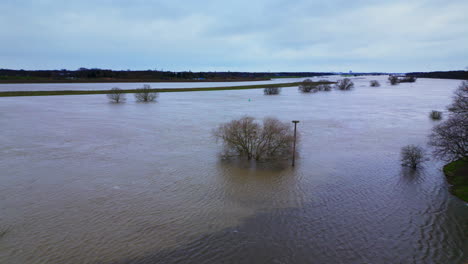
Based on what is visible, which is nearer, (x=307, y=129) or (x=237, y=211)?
(x=237, y=211)

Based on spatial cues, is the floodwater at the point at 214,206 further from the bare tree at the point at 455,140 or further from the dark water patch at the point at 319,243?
the bare tree at the point at 455,140

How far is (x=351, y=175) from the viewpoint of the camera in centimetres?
1986

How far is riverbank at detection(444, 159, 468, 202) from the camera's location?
55.1ft

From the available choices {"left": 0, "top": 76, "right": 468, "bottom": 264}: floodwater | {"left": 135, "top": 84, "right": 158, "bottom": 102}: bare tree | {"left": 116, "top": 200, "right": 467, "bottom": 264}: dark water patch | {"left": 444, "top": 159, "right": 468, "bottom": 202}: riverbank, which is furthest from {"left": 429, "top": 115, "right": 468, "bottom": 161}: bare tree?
{"left": 135, "top": 84, "right": 158, "bottom": 102}: bare tree

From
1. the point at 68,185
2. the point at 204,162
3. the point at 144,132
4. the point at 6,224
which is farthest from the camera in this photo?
the point at 144,132

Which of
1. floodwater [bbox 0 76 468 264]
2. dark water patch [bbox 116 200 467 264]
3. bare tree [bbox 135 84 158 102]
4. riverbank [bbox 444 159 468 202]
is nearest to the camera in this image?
dark water patch [bbox 116 200 467 264]

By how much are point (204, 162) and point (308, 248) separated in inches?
461

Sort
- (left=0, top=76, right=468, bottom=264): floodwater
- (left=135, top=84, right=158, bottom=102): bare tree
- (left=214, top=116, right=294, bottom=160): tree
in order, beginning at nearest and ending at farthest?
1. (left=0, top=76, right=468, bottom=264): floodwater
2. (left=214, top=116, right=294, bottom=160): tree
3. (left=135, top=84, right=158, bottom=102): bare tree

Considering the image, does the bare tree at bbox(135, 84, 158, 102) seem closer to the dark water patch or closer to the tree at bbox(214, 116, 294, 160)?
the tree at bbox(214, 116, 294, 160)

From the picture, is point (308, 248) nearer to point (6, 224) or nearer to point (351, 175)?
point (351, 175)

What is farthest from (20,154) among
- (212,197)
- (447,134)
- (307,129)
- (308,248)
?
(447,134)

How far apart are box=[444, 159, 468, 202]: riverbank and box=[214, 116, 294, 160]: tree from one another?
33.4ft

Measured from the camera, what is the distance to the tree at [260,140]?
74.1 feet

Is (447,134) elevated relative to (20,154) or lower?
elevated
